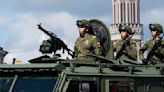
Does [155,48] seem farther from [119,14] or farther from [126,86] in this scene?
[119,14]

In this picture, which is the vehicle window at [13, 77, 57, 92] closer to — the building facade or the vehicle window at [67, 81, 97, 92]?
the vehicle window at [67, 81, 97, 92]

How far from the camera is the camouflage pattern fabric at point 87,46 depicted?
13856 mm

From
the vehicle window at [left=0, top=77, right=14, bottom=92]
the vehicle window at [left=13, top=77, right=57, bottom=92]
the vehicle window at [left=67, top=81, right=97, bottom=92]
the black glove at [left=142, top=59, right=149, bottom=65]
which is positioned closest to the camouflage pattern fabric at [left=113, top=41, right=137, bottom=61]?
the black glove at [left=142, top=59, right=149, bottom=65]

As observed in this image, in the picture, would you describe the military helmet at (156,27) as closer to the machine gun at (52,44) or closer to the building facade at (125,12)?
the machine gun at (52,44)

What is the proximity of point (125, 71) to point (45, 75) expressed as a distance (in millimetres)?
1582

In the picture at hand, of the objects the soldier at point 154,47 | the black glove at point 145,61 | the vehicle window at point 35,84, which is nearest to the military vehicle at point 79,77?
the vehicle window at point 35,84

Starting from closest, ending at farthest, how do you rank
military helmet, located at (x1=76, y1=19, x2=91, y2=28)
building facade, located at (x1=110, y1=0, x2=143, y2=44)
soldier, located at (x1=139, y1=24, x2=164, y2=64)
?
military helmet, located at (x1=76, y1=19, x2=91, y2=28)
soldier, located at (x1=139, y1=24, x2=164, y2=64)
building facade, located at (x1=110, y1=0, x2=143, y2=44)

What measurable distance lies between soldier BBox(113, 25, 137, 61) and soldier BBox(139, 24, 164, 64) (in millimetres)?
263

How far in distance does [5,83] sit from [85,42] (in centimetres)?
280

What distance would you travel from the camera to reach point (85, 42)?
46.0ft

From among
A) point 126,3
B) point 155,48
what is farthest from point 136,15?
point 155,48

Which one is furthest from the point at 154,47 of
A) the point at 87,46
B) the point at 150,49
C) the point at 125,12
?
the point at 125,12

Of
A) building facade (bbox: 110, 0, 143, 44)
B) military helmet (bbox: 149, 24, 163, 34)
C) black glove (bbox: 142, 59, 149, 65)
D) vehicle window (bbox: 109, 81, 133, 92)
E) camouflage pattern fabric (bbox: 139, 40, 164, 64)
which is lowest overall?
vehicle window (bbox: 109, 81, 133, 92)

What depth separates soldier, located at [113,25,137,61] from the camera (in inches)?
571
